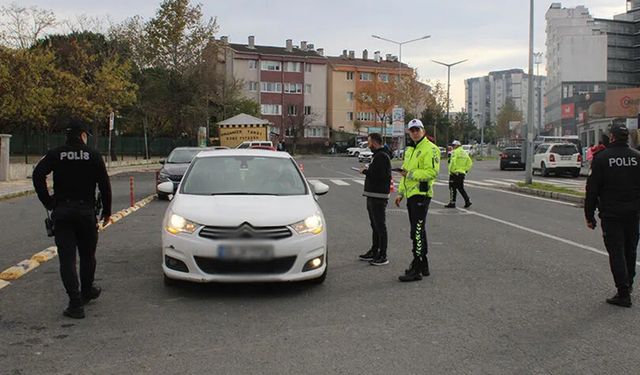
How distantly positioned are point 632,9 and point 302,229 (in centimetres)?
12576

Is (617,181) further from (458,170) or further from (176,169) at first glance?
(176,169)

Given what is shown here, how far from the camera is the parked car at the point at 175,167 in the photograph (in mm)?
16598

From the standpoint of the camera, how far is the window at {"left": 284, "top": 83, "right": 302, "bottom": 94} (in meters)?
80.3

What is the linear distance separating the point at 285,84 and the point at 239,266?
75614mm

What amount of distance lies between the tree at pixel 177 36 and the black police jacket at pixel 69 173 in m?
45.9

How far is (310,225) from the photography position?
21.0ft

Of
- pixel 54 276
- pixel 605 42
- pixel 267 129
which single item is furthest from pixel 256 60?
pixel 54 276

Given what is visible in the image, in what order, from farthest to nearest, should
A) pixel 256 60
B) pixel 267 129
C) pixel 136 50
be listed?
pixel 256 60 → pixel 136 50 → pixel 267 129

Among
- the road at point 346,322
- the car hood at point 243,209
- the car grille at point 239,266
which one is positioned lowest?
the road at point 346,322

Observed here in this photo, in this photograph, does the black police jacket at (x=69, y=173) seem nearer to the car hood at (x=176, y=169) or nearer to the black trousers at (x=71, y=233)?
the black trousers at (x=71, y=233)

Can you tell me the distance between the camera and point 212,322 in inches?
215

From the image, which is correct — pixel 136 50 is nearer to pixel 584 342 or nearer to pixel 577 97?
pixel 584 342

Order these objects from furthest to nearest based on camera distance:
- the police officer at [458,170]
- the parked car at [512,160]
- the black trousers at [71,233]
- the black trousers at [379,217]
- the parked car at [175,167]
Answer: the parked car at [512,160]
the parked car at [175,167]
the police officer at [458,170]
the black trousers at [379,217]
the black trousers at [71,233]

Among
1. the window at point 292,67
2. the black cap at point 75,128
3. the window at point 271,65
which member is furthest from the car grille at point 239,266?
the window at point 292,67
